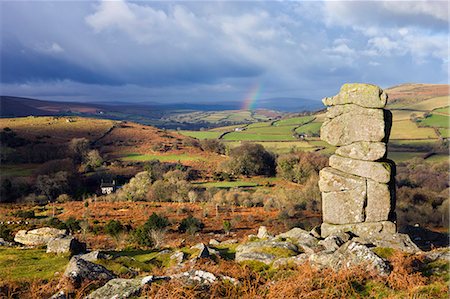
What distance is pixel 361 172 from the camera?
16.8 m

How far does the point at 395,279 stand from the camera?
29.2 ft

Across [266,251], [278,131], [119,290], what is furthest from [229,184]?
[119,290]

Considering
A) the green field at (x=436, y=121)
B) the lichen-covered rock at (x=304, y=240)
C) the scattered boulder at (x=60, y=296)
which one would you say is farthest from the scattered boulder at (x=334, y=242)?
the green field at (x=436, y=121)

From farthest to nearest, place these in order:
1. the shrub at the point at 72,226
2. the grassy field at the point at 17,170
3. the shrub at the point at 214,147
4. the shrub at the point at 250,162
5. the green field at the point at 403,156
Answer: the shrub at the point at 214,147, the shrub at the point at 250,162, the green field at the point at 403,156, the grassy field at the point at 17,170, the shrub at the point at 72,226

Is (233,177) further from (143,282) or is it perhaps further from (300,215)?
(143,282)

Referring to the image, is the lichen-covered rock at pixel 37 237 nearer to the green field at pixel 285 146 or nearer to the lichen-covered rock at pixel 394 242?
the lichen-covered rock at pixel 394 242

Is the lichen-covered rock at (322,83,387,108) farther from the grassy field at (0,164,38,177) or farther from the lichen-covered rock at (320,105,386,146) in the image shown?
the grassy field at (0,164,38,177)

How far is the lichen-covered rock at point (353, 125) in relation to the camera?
16408 mm

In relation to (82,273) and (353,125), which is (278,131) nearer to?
(353,125)

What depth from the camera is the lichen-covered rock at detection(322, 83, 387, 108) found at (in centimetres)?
1616

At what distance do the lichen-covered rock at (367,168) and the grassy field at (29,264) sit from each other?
13.2m

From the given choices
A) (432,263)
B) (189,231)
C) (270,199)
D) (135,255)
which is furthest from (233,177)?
(432,263)

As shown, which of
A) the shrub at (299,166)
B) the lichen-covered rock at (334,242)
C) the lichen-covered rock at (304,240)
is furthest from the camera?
the shrub at (299,166)

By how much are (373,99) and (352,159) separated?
119 inches
